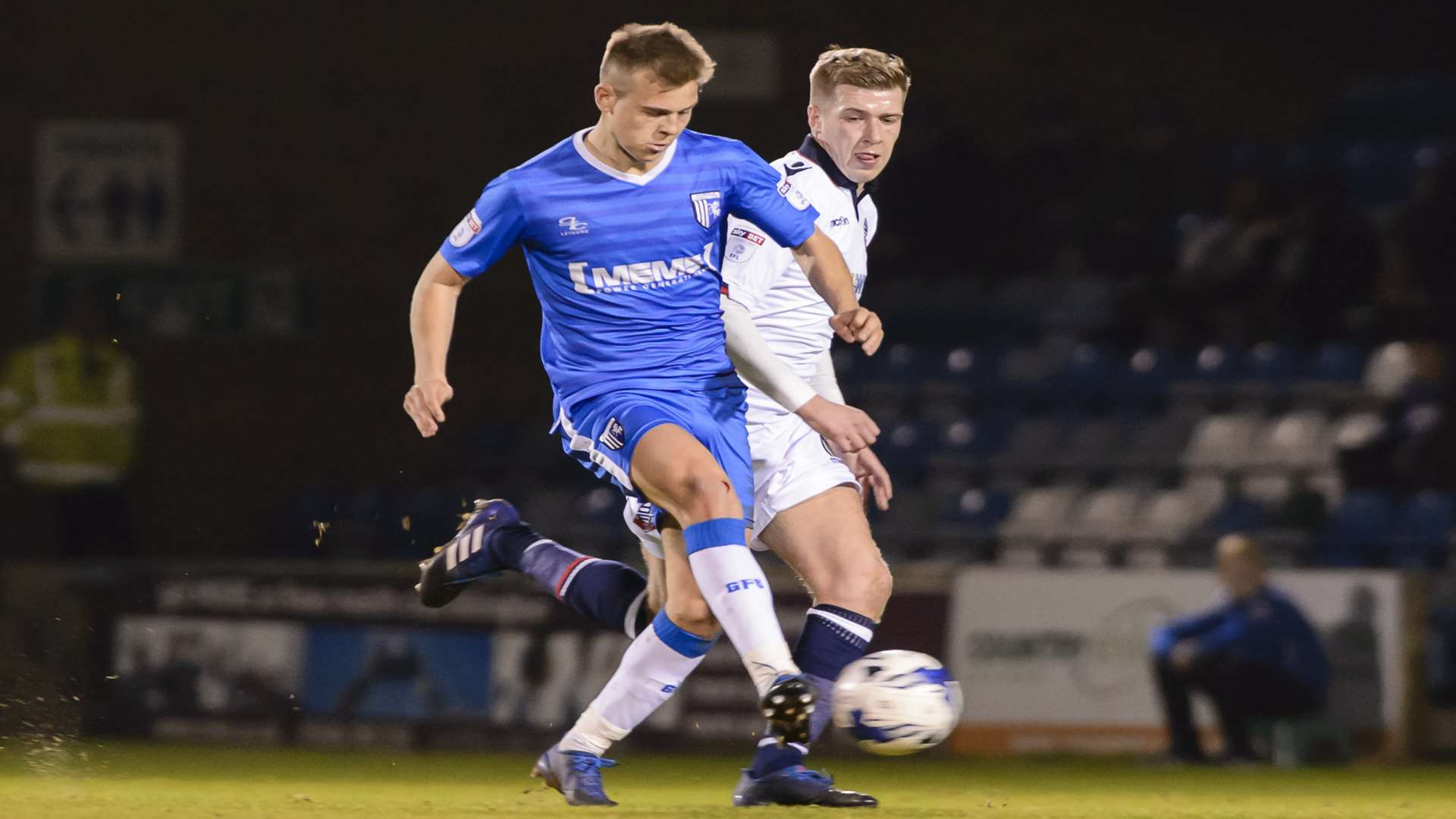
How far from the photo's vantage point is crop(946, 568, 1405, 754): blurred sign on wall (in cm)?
964

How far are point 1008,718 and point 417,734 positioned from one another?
2835 millimetres

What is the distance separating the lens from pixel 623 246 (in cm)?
541

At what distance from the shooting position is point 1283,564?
33.3 feet

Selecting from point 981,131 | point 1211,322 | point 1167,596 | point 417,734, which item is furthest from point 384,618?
point 981,131

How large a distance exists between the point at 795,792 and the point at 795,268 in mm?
1488

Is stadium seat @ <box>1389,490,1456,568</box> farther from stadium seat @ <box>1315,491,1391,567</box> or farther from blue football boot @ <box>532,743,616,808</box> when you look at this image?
blue football boot @ <box>532,743,616,808</box>

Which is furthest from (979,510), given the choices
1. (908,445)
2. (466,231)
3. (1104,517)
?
(466,231)

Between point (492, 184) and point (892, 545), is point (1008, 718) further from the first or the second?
point (492, 184)

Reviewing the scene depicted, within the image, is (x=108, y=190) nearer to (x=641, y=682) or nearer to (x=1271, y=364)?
(x=1271, y=364)

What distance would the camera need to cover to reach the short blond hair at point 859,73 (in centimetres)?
591

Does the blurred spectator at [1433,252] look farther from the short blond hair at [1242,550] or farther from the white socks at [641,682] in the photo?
the white socks at [641,682]

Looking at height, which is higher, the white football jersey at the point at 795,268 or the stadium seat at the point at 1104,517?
the white football jersey at the point at 795,268

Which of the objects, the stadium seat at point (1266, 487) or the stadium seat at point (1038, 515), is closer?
the stadium seat at point (1266, 487)

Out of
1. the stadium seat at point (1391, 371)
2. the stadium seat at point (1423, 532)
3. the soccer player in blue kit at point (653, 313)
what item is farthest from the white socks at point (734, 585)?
the stadium seat at point (1391, 371)
